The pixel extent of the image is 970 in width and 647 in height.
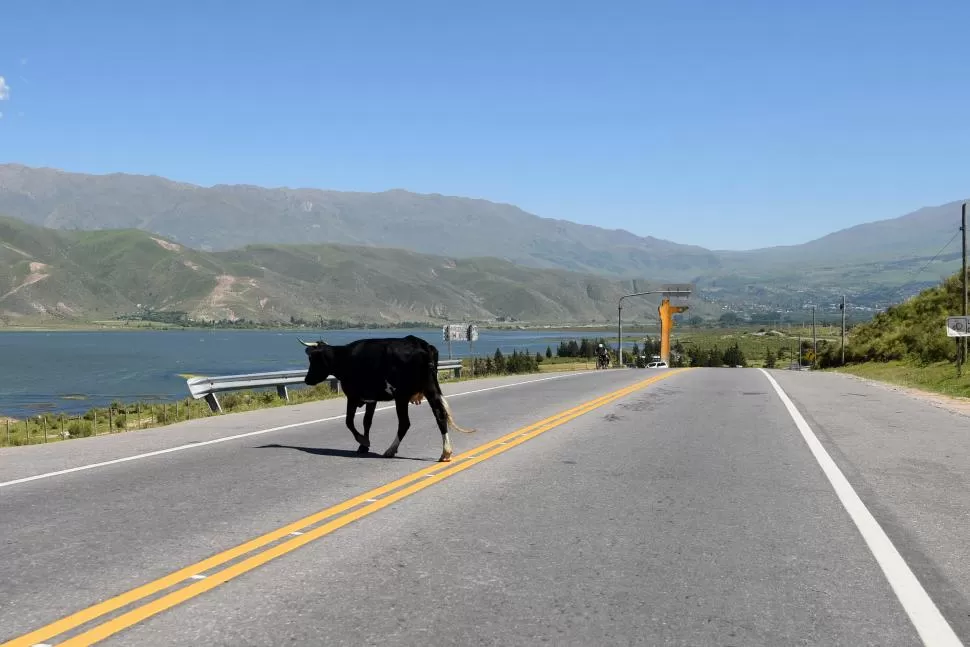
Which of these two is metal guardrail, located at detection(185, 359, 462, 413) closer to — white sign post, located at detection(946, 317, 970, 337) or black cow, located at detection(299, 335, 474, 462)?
black cow, located at detection(299, 335, 474, 462)

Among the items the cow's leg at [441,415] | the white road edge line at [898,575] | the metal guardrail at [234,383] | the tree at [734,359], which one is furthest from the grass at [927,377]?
the tree at [734,359]

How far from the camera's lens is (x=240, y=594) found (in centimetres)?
552

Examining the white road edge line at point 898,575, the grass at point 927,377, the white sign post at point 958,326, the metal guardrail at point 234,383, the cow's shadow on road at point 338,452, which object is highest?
the white sign post at point 958,326

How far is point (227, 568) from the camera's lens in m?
6.11

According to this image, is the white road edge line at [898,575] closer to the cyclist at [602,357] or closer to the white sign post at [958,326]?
the white sign post at [958,326]

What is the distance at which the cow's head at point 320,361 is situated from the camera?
11.9 meters

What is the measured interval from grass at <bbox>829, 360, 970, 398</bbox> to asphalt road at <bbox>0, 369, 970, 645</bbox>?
17578mm

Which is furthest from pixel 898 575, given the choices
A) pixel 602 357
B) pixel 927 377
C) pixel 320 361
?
pixel 602 357

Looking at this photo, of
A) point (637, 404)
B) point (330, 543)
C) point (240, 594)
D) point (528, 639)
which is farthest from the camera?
point (637, 404)

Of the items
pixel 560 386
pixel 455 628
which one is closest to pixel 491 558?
pixel 455 628

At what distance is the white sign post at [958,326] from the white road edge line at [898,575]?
853 inches

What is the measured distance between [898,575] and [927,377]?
107 feet

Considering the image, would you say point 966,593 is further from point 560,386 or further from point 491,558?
point 560,386

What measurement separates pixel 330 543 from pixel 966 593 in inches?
170
